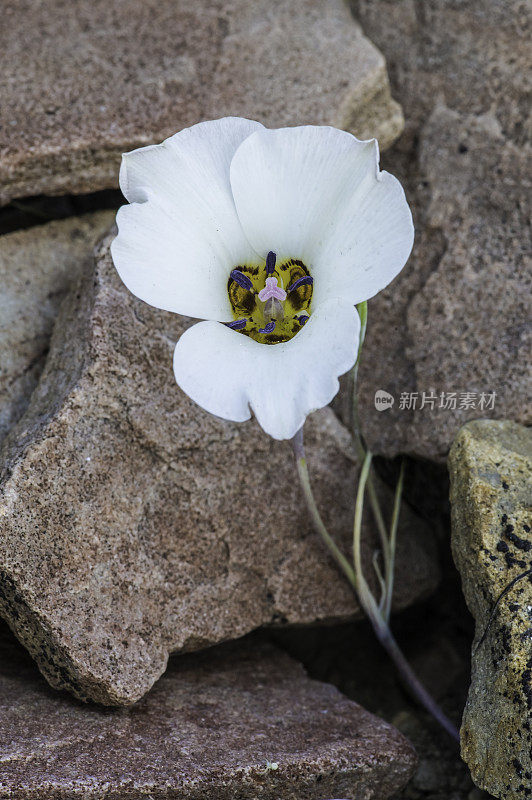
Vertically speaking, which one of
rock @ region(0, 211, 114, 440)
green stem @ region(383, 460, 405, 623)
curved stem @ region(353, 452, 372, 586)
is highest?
rock @ region(0, 211, 114, 440)

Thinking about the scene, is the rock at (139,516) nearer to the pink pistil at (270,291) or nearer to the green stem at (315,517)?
the green stem at (315,517)

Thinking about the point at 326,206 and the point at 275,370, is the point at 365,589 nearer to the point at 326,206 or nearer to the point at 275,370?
the point at 275,370

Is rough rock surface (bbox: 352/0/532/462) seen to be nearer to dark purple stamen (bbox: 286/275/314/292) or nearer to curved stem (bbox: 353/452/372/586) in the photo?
curved stem (bbox: 353/452/372/586)

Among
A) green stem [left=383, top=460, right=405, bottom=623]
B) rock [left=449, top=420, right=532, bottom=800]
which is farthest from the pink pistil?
green stem [left=383, top=460, right=405, bottom=623]

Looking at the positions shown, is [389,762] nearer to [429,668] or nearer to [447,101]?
[429,668]

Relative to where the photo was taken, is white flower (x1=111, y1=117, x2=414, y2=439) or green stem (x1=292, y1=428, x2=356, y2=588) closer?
white flower (x1=111, y1=117, x2=414, y2=439)

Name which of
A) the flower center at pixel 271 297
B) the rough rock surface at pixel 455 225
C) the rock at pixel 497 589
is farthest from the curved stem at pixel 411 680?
the flower center at pixel 271 297

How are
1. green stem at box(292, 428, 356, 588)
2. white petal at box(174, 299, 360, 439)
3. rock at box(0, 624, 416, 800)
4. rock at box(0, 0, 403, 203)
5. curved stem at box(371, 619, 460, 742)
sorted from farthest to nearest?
rock at box(0, 0, 403, 203) → curved stem at box(371, 619, 460, 742) → green stem at box(292, 428, 356, 588) → rock at box(0, 624, 416, 800) → white petal at box(174, 299, 360, 439)
